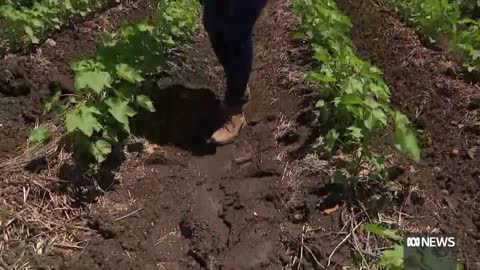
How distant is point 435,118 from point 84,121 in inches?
75.8

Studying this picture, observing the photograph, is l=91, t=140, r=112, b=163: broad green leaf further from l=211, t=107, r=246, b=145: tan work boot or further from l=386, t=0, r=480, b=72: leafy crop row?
l=386, t=0, r=480, b=72: leafy crop row

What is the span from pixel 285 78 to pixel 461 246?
5.50 ft

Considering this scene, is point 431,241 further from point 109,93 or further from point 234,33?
point 109,93

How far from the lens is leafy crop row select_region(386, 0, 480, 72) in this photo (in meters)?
3.78

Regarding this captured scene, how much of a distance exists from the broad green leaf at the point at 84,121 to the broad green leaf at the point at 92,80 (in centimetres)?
10

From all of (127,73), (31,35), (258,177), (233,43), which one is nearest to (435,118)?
(258,177)

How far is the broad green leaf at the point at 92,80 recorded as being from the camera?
268 centimetres

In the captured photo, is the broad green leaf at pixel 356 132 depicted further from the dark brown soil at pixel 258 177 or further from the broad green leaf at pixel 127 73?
the broad green leaf at pixel 127 73

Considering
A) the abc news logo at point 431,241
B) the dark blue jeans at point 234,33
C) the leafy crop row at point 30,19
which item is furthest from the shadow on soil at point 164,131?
the abc news logo at point 431,241

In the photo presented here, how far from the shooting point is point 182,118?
3.40m

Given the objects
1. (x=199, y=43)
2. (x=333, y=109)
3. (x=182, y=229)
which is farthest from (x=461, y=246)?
(x=199, y=43)

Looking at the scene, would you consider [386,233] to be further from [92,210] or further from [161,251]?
[92,210]

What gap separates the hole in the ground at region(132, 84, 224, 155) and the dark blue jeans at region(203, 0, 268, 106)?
0.31 metres

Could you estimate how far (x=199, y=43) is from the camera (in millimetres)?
4062
